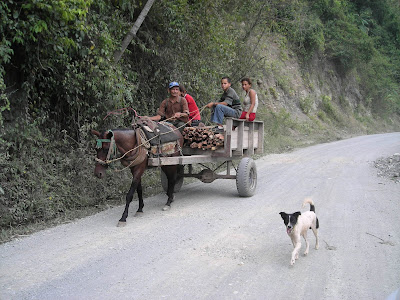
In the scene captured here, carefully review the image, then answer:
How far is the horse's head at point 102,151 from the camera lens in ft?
20.8

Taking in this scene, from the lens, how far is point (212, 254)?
5.12 metres

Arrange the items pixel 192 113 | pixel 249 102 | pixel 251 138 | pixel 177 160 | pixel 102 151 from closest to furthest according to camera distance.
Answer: pixel 102 151 → pixel 177 160 → pixel 192 113 → pixel 249 102 → pixel 251 138

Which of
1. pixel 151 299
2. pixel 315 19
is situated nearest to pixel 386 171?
pixel 151 299

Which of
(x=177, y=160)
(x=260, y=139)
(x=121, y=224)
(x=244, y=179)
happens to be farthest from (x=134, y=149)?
(x=260, y=139)

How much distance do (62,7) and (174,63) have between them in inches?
218

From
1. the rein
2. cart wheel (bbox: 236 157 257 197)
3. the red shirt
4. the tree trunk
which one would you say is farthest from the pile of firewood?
the tree trunk

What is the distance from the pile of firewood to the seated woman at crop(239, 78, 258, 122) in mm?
1074

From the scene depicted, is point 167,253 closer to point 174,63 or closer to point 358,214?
point 358,214

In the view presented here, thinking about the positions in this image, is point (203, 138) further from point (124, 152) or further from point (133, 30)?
point (133, 30)

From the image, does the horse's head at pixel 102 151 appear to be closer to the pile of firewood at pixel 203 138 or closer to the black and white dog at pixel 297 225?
the pile of firewood at pixel 203 138

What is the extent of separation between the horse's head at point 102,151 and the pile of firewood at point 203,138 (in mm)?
2070

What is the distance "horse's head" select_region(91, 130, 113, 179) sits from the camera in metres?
6.35

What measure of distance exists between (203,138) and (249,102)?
160cm

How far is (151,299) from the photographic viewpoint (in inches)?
155
